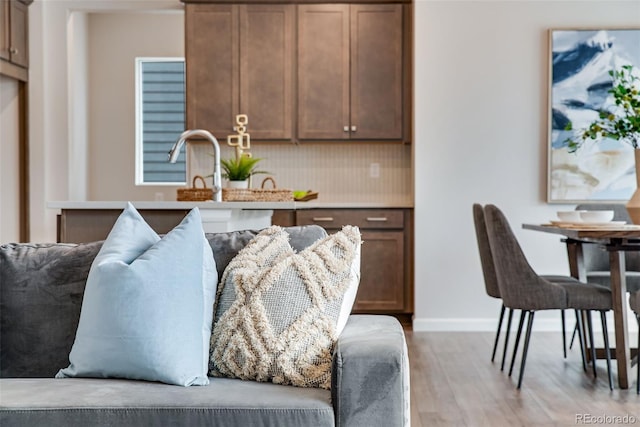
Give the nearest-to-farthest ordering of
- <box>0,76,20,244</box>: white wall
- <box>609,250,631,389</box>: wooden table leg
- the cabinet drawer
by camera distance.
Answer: <box>609,250,631,389</box>: wooden table leg → the cabinet drawer → <box>0,76,20,244</box>: white wall

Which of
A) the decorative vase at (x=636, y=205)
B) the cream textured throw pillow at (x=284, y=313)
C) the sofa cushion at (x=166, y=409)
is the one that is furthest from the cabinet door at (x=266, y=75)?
the sofa cushion at (x=166, y=409)

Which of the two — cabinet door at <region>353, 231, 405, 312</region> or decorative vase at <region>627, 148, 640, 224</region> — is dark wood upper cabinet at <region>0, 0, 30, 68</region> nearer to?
cabinet door at <region>353, 231, 405, 312</region>

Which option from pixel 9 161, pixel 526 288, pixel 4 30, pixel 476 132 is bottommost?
pixel 526 288

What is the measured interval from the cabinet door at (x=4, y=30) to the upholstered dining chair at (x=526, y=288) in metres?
3.80

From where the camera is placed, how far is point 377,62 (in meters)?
5.84

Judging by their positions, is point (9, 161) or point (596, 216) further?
point (9, 161)

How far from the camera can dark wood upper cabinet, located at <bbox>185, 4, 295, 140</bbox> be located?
5.84 m

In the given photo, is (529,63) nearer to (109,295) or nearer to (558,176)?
(558,176)

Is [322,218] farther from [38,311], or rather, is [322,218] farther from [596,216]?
[38,311]

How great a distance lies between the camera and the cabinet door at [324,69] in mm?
5836

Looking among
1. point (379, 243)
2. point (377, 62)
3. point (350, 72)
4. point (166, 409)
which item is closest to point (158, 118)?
point (350, 72)

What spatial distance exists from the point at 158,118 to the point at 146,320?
6.17m

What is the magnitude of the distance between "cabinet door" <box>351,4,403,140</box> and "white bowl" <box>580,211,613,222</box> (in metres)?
2.11

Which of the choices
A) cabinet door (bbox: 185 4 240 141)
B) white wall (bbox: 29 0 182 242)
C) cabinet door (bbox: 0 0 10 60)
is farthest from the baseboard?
cabinet door (bbox: 0 0 10 60)
